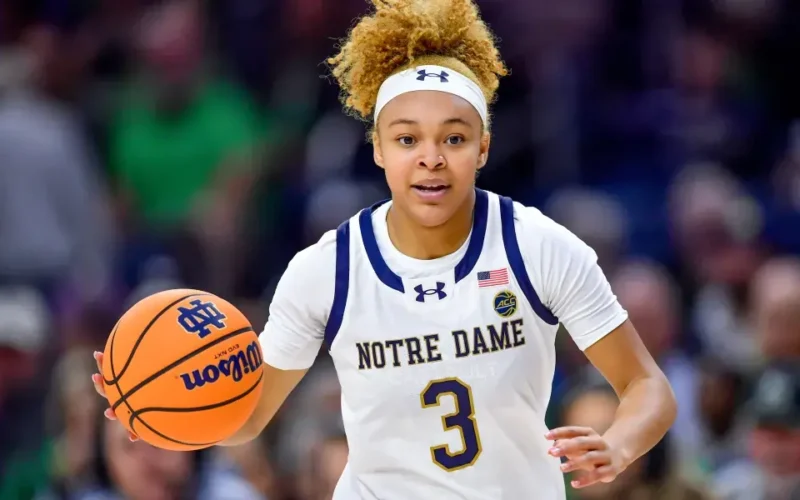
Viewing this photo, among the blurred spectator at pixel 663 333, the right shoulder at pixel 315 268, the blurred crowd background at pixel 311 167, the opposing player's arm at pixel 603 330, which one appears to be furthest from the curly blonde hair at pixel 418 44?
the blurred spectator at pixel 663 333

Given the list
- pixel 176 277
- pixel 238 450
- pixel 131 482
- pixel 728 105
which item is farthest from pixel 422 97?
pixel 728 105

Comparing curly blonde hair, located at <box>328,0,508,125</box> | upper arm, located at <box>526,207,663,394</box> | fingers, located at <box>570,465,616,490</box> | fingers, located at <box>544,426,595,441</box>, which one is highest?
curly blonde hair, located at <box>328,0,508,125</box>

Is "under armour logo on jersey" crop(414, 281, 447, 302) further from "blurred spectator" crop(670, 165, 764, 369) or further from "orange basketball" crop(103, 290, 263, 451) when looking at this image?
"blurred spectator" crop(670, 165, 764, 369)

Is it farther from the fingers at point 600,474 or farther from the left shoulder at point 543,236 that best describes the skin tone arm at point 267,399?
the fingers at point 600,474

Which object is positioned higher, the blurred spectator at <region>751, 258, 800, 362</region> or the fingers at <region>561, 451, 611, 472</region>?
the blurred spectator at <region>751, 258, 800, 362</region>

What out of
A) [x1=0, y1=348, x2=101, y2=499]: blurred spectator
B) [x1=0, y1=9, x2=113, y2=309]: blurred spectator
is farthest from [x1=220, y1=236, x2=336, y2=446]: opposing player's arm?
[x1=0, y1=9, x2=113, y2=309]: blurred spectator

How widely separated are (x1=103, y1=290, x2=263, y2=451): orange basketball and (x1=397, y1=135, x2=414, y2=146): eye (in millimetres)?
803

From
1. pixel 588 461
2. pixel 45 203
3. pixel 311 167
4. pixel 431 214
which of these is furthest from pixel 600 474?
pixel 311 167

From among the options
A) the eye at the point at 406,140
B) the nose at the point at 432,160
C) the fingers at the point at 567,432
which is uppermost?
the eye at the point at 406,140

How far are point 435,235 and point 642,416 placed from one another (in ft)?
3.03

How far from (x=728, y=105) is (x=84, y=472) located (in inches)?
230

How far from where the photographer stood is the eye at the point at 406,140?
187 inches

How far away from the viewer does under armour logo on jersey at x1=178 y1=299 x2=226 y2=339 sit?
4648 mm

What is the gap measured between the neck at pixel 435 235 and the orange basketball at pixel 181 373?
0.62m
